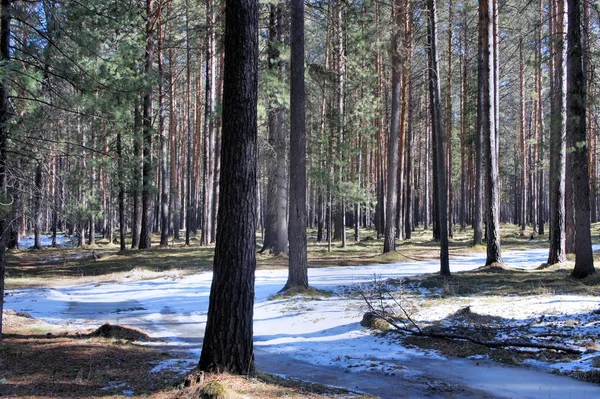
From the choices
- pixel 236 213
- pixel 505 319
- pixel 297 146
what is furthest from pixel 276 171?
pixel 236 213

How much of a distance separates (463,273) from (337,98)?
11912mm

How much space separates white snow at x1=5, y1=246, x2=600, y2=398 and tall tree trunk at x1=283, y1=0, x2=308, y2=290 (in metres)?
1.35

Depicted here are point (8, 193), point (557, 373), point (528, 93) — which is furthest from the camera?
point (528, 93)

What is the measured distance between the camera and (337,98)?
23547 millimetres

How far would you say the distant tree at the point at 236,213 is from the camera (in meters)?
5.09

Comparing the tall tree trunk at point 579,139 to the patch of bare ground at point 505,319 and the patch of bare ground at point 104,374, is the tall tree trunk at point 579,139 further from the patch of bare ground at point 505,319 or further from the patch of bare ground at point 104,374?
the patch of bare ground at point 104,374

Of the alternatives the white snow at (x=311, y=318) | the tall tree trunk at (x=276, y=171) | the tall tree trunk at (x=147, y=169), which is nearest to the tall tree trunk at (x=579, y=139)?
the white snow at (x=311, y=318)

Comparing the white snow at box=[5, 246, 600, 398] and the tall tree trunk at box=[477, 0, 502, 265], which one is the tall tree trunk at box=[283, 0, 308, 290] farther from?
the tall tree trunk at box=[477, 0, 502, 265]

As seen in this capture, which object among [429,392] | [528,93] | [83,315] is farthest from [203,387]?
[528,93]

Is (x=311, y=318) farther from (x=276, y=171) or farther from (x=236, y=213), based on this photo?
(x=276, y=171)

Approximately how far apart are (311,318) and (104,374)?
4725mm

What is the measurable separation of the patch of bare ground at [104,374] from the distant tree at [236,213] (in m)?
0.39

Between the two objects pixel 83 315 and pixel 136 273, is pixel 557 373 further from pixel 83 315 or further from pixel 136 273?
pixel 136 273

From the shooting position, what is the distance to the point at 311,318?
9.73 meters
